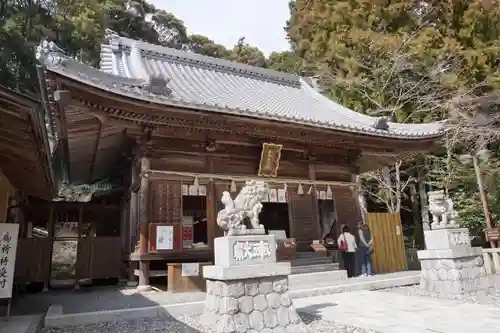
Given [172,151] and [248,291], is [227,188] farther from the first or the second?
[248,291]

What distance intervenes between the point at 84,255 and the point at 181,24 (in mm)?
36376

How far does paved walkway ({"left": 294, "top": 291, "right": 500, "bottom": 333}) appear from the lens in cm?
489

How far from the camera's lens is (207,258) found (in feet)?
29.2

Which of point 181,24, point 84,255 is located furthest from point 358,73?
point 181,24

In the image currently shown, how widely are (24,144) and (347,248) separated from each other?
26.4 feet

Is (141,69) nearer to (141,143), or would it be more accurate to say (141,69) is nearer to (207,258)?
(141,143)

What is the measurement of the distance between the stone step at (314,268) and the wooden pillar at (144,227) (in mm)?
3547

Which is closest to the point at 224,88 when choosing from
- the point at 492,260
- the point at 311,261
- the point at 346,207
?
the point at 346,207

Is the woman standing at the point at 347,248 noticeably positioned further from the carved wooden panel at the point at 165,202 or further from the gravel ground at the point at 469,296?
the carved wooden panel at the point at 165,202

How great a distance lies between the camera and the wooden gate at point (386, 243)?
37.9 ft

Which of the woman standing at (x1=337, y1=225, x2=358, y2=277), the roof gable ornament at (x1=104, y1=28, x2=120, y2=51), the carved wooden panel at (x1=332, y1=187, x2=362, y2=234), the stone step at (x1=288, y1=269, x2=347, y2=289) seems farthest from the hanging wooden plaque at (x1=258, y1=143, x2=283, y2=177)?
the roof gable ornament at (x1=104, y1=28, x2=120, y2=51)

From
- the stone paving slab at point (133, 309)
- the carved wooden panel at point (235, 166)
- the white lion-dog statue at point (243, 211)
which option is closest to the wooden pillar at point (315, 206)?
the carved wooden panel at point (235, 166)

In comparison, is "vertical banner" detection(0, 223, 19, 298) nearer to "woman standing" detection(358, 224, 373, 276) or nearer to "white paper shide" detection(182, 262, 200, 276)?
"white paper shide" detection(182, 262, 200, 276)

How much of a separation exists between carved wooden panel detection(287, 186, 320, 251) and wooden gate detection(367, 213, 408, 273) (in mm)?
2193
